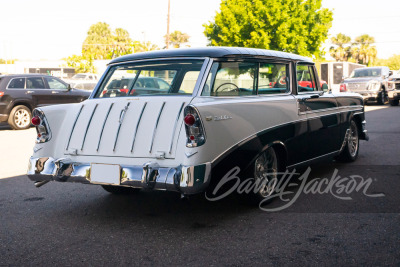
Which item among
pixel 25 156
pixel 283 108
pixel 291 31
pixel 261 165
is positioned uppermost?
pixel 291 31

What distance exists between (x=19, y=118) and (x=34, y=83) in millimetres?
1292

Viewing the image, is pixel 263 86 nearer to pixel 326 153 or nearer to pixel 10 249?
pixel 326 153

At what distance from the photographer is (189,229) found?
4.57 metres

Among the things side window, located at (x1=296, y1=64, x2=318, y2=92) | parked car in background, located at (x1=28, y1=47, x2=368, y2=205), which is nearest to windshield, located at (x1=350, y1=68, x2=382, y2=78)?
side window, located at (x1=296, y1=64, x2=318, y2=92)

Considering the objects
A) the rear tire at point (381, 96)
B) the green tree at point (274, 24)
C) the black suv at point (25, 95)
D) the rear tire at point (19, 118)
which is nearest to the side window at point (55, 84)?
the black suv at point (25, 95)

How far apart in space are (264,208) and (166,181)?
55.5 inches

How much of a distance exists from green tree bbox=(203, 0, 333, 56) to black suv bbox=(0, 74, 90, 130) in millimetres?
26804

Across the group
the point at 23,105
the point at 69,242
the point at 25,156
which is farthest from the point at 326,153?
the point at 23,105

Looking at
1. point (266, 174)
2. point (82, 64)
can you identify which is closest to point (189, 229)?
point (266, 174)

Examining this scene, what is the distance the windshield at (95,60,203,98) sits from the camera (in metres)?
5.15

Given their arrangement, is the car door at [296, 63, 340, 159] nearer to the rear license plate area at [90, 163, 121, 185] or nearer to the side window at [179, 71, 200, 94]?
the side window at [179, 71, 200, 94]

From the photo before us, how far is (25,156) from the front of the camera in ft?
31.2

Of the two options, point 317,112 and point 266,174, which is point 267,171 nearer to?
point 266,174

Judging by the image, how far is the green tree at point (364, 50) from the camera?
80.8 meters
